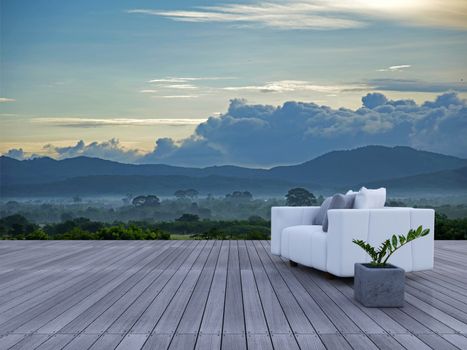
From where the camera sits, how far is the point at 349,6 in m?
12.2

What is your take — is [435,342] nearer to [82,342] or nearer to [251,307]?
[251,307]

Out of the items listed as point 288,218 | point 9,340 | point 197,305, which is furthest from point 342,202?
point 9,340

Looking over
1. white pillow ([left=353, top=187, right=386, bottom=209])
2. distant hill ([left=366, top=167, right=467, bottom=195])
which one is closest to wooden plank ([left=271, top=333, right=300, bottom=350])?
white pillow ([left=353, top=187, right=386, bottom=209])

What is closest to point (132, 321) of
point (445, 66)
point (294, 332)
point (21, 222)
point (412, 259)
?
point (294, 332)

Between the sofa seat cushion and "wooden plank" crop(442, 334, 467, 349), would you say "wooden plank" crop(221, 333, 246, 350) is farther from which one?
the sofa seat cushion

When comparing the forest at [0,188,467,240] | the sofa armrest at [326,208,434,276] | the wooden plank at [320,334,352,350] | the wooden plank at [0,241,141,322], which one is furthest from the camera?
the forest at [0,188,467,240]

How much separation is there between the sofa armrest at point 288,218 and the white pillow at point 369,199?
1.05 m

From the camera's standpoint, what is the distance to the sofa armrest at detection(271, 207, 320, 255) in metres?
6.93

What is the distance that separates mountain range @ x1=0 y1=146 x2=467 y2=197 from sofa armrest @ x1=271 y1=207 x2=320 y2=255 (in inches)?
220

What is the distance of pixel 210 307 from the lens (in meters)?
4.33

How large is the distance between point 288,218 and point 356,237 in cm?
172

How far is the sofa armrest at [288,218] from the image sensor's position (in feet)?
22.7

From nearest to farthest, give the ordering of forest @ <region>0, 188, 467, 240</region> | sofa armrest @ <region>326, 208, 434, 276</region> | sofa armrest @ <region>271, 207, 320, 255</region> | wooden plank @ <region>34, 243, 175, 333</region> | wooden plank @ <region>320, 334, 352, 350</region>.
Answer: wooden plank @ <region>320, 334, 352, 350</region>
wooden plank @ <region>34, 243, 175, 333</region>
sofa armrest @ <region>326, 208, 434, 276</region>
sofa armrest @ <region>271, 207, 320, 255</region>
forest @ <region>0, 188, 467, 240</region>

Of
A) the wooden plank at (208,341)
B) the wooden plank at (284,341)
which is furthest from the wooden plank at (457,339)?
the wooden plank at (208,341)
